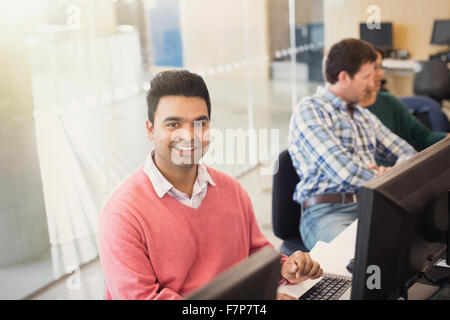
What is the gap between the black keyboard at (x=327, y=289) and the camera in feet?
4.84

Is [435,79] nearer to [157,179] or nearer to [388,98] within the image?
[388,98]

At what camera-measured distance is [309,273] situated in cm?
150

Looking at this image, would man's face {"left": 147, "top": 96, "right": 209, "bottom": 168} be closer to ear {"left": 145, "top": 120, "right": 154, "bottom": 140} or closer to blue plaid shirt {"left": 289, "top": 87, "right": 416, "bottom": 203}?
ear {"left": 145, "top": 120, "right": 154, "bottom": 140}

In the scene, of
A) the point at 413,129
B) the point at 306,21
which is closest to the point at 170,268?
the point at 413,129

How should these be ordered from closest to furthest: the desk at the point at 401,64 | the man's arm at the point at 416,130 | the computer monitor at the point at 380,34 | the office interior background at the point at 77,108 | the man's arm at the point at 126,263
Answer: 1. the man's arm at the point at 126,263
2. the office interior background at the point at 77,108
3. the man's arm at the point at 416,130
4. the desk at the point at 401,64
5. the computer monitor at the point at 380,34

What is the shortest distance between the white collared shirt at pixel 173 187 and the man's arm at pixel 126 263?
140 millimetres

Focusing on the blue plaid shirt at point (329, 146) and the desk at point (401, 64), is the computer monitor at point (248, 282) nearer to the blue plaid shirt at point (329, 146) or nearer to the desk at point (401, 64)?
the blue plaid shirt at point (329, 146)

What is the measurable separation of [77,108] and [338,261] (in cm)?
187

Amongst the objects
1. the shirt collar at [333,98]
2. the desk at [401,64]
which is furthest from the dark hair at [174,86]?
the desk at [401,64]

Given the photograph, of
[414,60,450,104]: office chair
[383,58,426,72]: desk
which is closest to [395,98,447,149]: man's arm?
[414,60,450,104]: office chair

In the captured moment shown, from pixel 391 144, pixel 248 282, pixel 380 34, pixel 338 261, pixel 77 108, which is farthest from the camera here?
pixel 380 34

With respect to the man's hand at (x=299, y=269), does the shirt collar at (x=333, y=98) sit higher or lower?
higher

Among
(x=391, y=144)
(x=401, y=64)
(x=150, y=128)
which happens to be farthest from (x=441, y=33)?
(x=150, y=128)

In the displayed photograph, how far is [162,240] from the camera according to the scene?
136 cm
